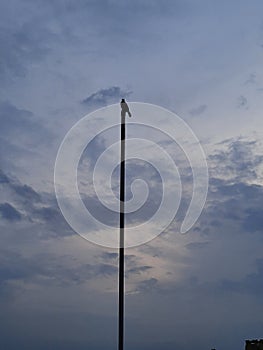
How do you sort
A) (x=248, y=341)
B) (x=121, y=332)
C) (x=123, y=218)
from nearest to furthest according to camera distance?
1. (x=121, y=332)
2. (x=123, y=218)
3. (x=248, y=341)

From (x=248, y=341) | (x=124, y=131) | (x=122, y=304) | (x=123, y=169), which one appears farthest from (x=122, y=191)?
(x=248, y=341)

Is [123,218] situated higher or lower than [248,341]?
higher

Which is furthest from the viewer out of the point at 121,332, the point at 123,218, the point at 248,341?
the point at 248,341

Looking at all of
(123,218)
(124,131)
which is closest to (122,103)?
(124,131)

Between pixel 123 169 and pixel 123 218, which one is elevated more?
pixel 123 169

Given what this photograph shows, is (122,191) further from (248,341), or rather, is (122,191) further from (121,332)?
(248,341)

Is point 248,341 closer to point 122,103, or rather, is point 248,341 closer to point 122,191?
point 122,191

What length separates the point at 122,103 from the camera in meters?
27.2

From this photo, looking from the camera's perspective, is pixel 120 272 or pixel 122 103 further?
pixel 122 103

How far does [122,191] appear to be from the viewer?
86.9 ft

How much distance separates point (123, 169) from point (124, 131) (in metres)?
2.01

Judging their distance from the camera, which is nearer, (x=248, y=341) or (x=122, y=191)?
(x=122, y=191)

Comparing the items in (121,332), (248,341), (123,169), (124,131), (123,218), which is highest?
(124,131)

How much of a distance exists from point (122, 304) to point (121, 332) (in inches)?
49.5
